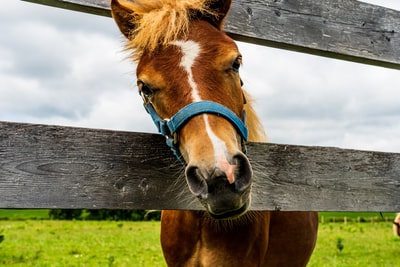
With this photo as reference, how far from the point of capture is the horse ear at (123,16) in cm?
254

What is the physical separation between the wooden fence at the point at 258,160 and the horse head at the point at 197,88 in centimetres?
18

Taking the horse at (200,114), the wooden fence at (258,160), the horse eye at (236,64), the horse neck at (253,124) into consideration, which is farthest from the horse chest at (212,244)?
the horse eye at (236,64)

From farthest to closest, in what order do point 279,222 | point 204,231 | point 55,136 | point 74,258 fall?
point 74,258 → point 279,222 → point 204,231 → point 55,136

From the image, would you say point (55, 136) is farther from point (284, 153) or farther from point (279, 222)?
point (279, 222)

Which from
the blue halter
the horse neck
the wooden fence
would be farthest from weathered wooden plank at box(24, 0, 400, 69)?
the blue halter

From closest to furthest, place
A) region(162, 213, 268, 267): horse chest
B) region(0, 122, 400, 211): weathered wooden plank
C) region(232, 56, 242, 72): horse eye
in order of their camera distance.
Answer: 1. region(0, 122, 400, 211): weathered wooden plank
2. region(232, 56, 242, 72): horse eye
3. region(162, 213, 268, 267): horse chest

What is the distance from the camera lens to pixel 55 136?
2.16 meters

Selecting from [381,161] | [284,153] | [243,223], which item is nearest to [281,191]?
[284,153]

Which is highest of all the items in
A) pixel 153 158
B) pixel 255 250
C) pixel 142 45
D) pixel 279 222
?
pixel 142 45

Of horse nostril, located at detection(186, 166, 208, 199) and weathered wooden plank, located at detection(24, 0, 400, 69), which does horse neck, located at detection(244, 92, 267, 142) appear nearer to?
weathered wooden plank, located at detection(24, 0, 400, 69)

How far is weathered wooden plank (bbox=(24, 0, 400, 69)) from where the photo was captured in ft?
9.05

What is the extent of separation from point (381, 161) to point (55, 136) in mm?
1867

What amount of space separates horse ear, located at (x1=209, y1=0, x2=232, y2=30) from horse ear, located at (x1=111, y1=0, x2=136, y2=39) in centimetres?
43

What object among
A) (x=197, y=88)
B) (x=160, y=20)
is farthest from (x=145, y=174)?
(x=160, y=20)
